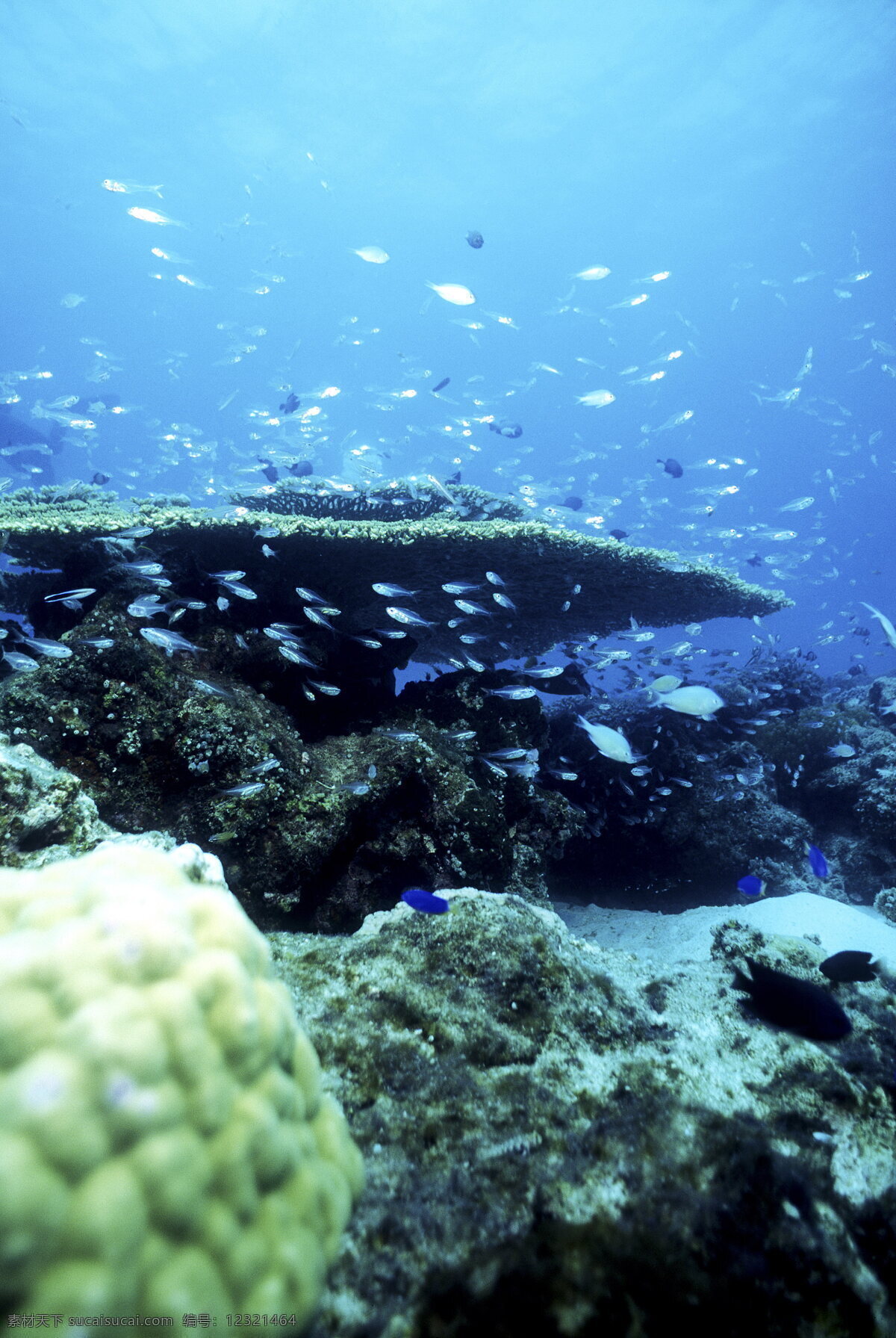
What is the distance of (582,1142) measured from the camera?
1847mm

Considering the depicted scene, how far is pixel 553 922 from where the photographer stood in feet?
11.2

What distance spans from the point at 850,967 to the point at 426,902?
7.29ft

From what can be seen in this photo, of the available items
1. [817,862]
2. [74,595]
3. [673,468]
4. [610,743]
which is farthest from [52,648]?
[673,468]

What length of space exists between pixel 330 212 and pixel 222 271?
2328 cm

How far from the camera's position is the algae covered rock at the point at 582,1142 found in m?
1.37

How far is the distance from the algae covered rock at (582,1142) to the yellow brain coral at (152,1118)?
33 cm

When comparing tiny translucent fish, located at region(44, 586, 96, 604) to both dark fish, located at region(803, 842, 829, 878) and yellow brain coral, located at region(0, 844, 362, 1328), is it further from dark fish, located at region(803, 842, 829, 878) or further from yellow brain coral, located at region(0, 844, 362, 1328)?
dark fish, located at region(803, 842, 829, 878)

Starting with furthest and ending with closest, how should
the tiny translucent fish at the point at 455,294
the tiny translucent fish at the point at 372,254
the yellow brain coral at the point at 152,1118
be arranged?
the tiny translucent fish at the point at 372,254
the tiny translucent fish at the point at 455,294
the yellow brain coral at the point at 152,1118

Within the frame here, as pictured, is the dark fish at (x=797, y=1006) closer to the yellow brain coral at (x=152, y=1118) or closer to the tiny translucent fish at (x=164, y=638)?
the yellow brain coral at (x=152, y=1118)

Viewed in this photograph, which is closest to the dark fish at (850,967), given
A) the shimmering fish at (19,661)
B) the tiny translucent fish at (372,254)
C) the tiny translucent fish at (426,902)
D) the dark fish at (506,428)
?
the tiny translucent fish at (426,902)

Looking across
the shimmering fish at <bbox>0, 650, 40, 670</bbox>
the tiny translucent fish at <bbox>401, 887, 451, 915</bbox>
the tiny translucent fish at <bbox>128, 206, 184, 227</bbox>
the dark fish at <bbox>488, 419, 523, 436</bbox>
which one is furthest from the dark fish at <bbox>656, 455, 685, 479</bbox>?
the tiny translucent fish at <bbox>128, 206, 184, 227</bbox>

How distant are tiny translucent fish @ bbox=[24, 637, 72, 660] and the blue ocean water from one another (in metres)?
9.20

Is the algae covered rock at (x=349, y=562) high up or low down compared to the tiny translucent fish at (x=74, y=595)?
up

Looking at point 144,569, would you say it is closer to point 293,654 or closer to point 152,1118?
point 293,654
